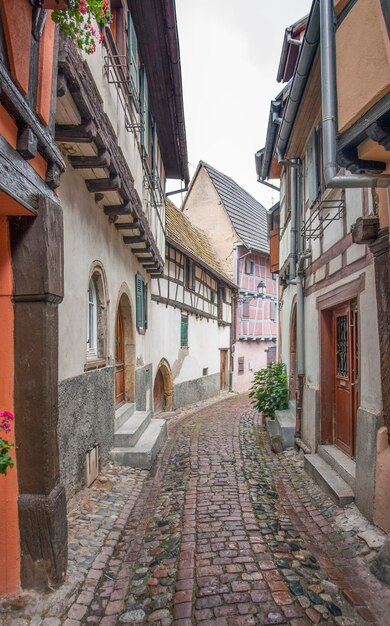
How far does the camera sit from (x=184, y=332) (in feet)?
45.3

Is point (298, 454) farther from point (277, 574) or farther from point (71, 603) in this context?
point (71, 603)

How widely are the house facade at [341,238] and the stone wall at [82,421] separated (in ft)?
8.66

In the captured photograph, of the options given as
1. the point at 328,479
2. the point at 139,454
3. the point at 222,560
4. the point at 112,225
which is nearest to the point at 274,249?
the point at 112,225

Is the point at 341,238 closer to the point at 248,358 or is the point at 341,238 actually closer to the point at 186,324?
the point at 186,324

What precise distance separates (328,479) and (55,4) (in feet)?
16.0

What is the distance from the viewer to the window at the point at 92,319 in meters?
5.81

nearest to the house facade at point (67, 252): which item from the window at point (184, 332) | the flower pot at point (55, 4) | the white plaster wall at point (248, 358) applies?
the flower pot at point (55, 4)

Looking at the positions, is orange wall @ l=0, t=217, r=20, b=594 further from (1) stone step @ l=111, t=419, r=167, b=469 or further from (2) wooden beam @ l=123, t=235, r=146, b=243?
(2) wooden beam @ l=123, t=235, r=146, b=243

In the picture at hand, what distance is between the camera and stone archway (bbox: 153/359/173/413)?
1214 centimetres

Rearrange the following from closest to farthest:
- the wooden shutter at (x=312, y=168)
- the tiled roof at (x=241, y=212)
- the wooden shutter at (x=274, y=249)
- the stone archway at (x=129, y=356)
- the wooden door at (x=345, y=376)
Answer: the wooden door at (x=345, y=376)
the wooden shutter at (x=312, y=168)
the stone archway at (x=129, y=356)
the wooden shutter at (x=274, y=249)
the tiled roof at (x=241, y=212)

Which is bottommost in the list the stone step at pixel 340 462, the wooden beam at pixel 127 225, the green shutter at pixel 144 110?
the stone step at pixel 340 462

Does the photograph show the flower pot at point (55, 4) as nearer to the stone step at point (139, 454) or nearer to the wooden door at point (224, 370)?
the stone step at point (139, 454)

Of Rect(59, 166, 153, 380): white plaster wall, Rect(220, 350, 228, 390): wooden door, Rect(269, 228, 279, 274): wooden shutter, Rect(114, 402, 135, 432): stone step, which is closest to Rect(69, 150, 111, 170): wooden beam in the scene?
Rect(59, 166, 153, 380): white plaster wall

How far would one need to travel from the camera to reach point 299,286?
7.56 metres
